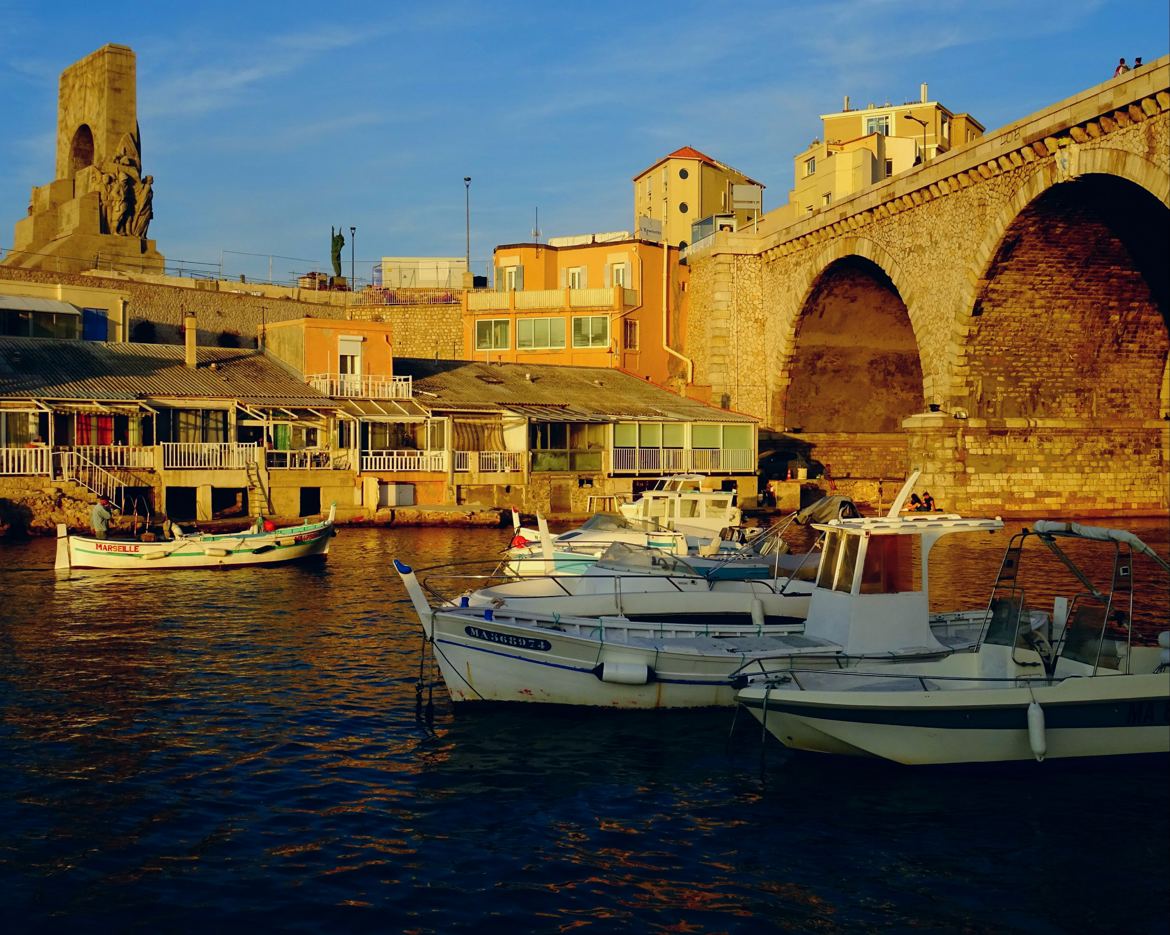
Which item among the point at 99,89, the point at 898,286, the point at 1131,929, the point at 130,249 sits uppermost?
the point at 99,89

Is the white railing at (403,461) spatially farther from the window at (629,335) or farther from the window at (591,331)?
the window at (629,335)

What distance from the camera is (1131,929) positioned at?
1046cm

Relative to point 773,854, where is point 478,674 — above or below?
above

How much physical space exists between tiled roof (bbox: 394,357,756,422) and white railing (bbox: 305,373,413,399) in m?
0.77

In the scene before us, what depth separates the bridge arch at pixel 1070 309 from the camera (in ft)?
135

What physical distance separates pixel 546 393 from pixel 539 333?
12582 mm

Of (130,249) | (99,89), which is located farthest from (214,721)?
(99,89)

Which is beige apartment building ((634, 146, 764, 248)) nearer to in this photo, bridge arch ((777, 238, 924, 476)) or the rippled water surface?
bridge arch ((777, 238, 924, 476))

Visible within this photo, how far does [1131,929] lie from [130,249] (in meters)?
74.3

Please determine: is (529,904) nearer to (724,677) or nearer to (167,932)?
(167,932)

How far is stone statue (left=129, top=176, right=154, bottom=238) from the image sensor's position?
74.8m

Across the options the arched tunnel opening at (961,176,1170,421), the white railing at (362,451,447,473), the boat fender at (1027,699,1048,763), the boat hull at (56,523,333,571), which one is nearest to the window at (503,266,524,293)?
the white railing at (362,451,447,473)

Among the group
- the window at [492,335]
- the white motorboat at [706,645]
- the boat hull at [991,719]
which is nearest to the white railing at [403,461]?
the window at [492,335]

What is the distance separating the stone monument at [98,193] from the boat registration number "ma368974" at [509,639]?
63485 mm
